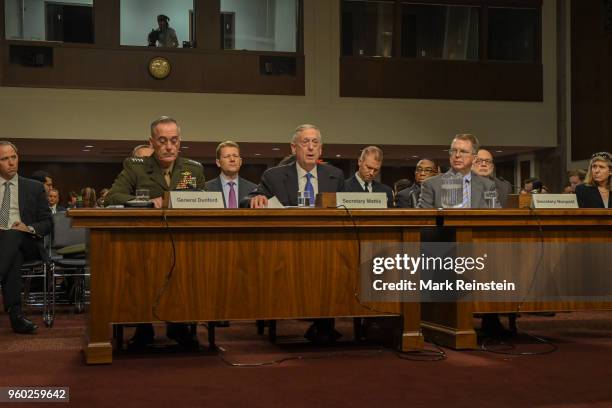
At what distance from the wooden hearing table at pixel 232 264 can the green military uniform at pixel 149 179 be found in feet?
1.95

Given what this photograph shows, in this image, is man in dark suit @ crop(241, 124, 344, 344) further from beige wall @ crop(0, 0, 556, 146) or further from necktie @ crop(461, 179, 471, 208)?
Result: beige wall @ crop(0, 0, 556, 146)

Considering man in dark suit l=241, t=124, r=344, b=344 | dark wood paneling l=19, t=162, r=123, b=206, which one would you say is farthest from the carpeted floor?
dark wood paneling l=19, t=162, r=123, b=206

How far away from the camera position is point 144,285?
414 cm

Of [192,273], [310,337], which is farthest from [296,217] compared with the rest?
[310,337]

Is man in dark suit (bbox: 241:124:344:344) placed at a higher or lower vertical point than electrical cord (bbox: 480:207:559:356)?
higher

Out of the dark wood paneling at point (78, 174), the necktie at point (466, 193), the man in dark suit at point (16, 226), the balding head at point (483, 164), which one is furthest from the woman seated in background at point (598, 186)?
the dark wood paneling at point (78, 174)

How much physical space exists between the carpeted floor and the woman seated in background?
1168 mm

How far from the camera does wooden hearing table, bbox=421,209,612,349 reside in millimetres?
4477

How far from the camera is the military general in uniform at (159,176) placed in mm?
4660

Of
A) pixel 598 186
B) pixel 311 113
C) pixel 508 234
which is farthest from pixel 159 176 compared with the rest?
pixel 311 113

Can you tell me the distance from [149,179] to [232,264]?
0.84 m

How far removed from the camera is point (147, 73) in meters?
12.9

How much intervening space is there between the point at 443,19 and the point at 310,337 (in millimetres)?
10615

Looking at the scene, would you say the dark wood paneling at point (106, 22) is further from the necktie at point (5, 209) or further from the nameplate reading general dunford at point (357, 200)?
the nameplate reading general dunford at point (357, 200)
